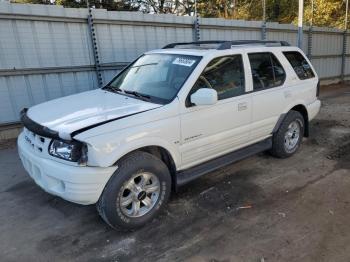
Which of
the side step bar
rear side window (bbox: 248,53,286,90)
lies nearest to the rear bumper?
rear side window (bbox: 248,53,286,90)

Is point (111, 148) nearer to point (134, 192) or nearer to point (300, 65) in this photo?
point (134, 192)

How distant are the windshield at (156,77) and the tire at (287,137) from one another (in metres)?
1.97

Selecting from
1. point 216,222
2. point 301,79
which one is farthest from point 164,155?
point 301,79

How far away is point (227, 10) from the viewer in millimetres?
22031

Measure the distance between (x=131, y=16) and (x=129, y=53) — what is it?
0.86 m

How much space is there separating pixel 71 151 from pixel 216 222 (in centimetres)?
173

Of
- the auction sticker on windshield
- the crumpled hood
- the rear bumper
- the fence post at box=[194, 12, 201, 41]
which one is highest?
the fence post at box=[194, 12, 201, 41]

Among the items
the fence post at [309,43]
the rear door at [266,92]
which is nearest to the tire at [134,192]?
the rear door at [266,92]

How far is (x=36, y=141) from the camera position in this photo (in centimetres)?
338

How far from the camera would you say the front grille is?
3.25 m

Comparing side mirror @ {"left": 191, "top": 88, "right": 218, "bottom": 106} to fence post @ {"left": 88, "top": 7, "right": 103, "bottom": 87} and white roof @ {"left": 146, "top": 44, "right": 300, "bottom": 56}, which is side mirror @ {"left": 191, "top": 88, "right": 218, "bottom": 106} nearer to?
white roof @ {"left": 146, "top": 44, "right": 300, "bottom": 56}

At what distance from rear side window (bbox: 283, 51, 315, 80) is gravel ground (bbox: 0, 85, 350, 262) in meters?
1.48

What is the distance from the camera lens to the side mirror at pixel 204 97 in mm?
3546

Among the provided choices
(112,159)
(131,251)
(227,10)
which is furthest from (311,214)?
(227,10)
